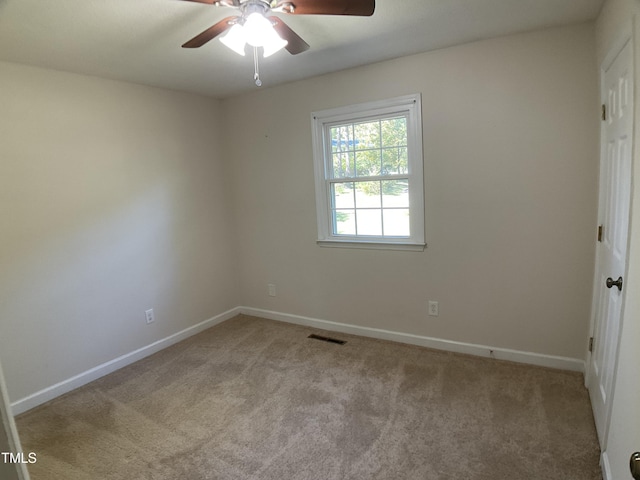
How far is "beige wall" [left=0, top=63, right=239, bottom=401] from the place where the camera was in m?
2.54

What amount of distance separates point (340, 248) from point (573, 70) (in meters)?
2.16

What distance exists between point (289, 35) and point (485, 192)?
1770mm

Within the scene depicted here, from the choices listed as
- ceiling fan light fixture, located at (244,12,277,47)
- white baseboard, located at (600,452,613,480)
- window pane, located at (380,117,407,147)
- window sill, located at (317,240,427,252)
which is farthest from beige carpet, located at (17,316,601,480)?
ceiling fan light fixture, located at (244,12,277,47)

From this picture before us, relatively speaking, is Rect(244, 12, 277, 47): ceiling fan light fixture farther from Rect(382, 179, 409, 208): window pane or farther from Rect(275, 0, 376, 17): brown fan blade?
Rect(382, 179, 409, 208): window pane

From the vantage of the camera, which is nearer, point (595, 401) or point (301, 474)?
point (301, 474)

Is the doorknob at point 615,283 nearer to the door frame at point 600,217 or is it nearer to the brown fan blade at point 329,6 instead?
the door frame at point 600,217

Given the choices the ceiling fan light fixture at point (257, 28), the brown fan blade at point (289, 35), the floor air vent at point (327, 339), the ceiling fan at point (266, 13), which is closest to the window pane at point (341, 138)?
the brown fan blade at point (289, 35)

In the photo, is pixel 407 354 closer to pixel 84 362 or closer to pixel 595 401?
pixel 595 401

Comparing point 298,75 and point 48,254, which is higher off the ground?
point 298,75

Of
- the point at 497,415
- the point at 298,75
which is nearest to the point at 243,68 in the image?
the point at 298,75

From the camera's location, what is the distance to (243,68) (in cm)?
291

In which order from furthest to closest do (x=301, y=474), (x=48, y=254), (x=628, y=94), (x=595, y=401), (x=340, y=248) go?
1. (x=340, y=248)
2. (x=48, y=254)
3. (x=595, y=401)
4. (x=301, y=474)
5. (x=628, y=94)

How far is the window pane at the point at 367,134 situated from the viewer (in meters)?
3.16

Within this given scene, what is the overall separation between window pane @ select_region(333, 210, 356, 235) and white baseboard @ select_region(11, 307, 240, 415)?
65.0 inches
